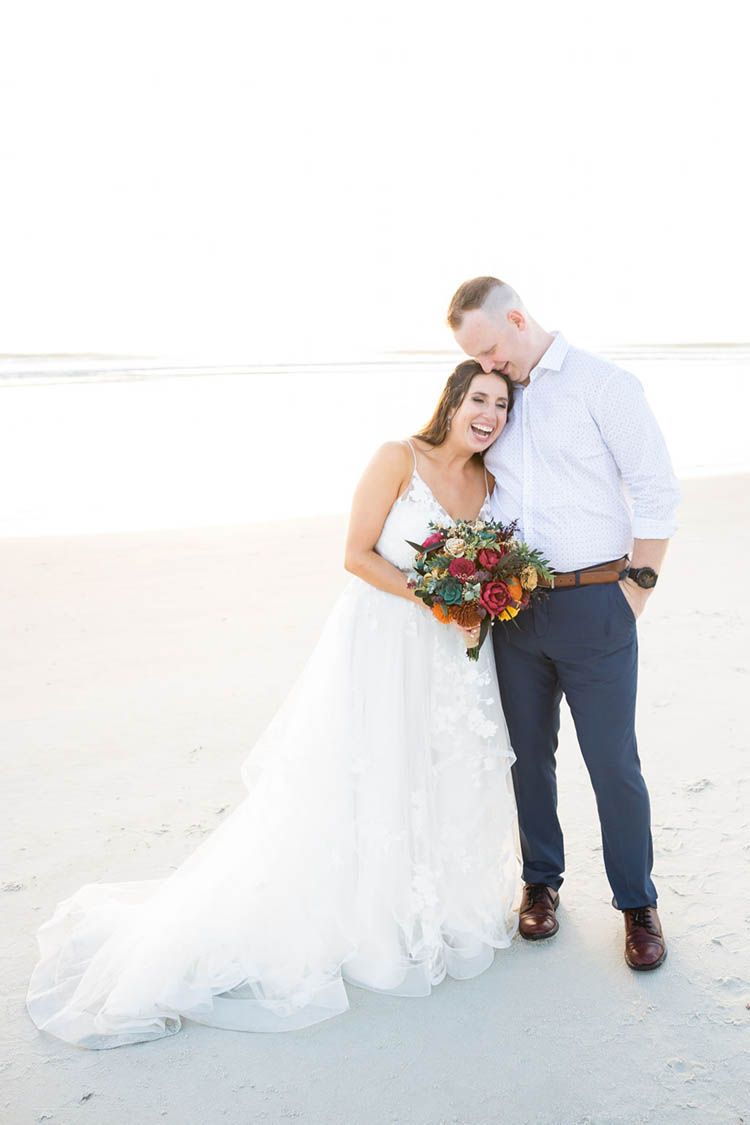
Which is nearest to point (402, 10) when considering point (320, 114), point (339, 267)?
point (320, 114)

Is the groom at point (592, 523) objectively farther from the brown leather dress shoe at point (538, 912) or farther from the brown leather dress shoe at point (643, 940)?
the brown leather dress shoe at point (538, 912)

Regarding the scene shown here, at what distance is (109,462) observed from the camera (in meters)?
11.8

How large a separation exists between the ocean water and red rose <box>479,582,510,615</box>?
6587mm

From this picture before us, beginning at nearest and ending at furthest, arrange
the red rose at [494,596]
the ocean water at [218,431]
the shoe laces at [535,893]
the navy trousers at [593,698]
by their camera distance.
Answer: the red rose at [494,596] → the navy trousers at [593,698] → the shoe laces at [535,893] → the ocean water at [218,431]

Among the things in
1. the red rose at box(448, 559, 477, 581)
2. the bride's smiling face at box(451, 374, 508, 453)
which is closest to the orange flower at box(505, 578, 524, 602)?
the red rose at box(448, 559, 477, 581)

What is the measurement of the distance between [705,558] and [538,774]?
4.94 metres

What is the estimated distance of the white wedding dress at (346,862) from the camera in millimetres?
3045

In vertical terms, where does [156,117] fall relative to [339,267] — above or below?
above

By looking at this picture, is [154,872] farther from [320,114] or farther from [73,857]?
[320,114]

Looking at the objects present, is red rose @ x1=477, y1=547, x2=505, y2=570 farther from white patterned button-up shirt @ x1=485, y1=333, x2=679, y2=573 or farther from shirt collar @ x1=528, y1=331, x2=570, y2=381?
shirt collar @ x1=528, y1=331, x2=570, y2=381

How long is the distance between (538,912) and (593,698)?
78 cm

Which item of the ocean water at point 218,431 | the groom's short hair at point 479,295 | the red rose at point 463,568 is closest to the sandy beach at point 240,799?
the red rose at point 463,568

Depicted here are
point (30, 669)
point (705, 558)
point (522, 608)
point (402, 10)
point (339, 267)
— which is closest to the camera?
point (522, 608)

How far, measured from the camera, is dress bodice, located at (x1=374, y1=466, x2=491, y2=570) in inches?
131
